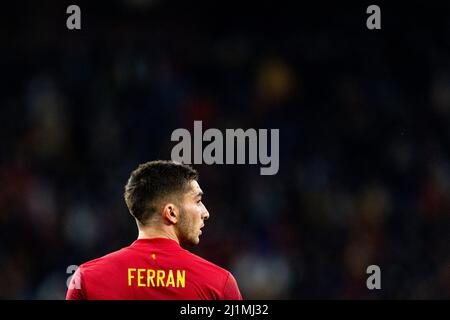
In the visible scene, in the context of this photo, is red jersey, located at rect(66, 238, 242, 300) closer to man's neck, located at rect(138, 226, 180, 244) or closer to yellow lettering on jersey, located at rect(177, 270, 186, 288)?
yellow lettering on jersey, located at rect(177, 270, 186, 288)

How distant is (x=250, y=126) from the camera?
7957mm

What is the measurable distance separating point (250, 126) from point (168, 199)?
505cm

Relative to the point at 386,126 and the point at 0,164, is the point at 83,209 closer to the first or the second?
the point at 0,164

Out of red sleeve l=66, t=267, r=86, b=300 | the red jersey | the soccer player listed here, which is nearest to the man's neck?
the soccer player

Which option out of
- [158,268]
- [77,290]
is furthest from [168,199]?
[77,290]

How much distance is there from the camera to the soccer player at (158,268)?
8.85 feet

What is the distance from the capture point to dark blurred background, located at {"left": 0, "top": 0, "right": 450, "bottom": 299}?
7.01m

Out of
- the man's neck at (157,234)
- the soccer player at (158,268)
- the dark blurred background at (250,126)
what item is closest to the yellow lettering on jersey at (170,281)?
the soccer player at (158,268)

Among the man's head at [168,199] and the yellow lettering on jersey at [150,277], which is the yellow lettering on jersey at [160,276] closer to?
the yellow lettering on jersey at [150,277]

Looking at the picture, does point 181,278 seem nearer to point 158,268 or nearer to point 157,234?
point 158,268

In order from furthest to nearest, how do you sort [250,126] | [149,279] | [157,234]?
[250,126] → [157,234] → [149,279]
